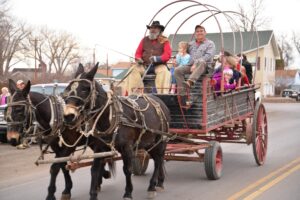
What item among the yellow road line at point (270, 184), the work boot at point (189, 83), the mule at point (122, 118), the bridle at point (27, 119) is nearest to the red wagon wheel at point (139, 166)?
the mule at point (122, 118)

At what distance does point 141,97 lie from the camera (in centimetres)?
811

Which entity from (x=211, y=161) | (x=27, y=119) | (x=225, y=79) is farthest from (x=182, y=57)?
(x=27, y=119)

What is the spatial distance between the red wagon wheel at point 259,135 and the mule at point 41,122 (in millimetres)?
4529

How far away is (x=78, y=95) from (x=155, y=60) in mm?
3216

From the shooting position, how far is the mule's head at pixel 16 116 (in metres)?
6.47

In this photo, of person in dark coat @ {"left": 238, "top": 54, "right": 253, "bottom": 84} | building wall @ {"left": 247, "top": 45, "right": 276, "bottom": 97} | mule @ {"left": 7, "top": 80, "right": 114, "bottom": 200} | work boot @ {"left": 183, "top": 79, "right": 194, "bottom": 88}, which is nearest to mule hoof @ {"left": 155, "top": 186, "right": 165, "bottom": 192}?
mule @ {"left": 7, "top": 80, "right": 114, "bottom": 200}

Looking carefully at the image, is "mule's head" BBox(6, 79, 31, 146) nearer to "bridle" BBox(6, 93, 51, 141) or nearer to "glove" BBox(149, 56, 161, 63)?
"bridle" BBox(6, 93, 51, 141)

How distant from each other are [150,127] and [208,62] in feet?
8.08

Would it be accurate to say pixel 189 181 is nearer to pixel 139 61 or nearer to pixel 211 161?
pixel 211 161

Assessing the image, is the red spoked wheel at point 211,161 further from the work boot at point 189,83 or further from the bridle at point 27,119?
the bridle at point 27,119

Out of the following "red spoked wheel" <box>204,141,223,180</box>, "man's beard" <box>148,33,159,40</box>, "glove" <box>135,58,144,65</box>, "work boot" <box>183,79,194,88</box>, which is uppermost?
"man's beard" <box>148,33,159,40</box>

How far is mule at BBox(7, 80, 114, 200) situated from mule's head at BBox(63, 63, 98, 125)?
0.59 m

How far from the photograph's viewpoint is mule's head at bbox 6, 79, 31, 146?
6.47 meters

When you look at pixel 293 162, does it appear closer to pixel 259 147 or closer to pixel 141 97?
pixel 259 147
